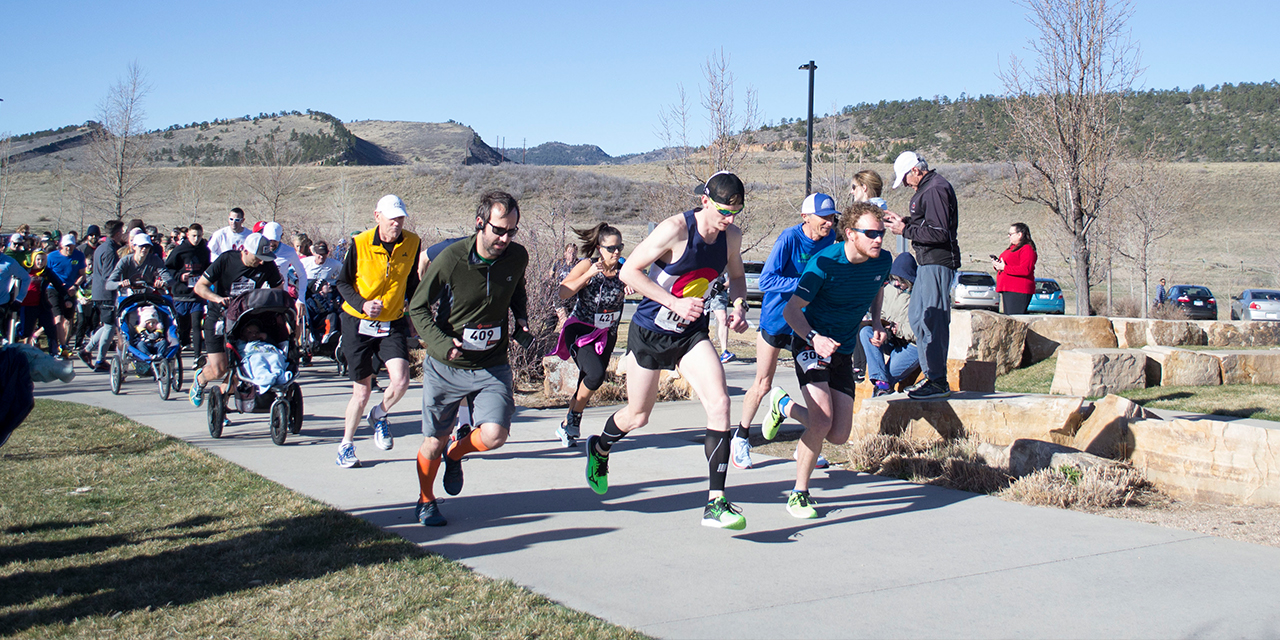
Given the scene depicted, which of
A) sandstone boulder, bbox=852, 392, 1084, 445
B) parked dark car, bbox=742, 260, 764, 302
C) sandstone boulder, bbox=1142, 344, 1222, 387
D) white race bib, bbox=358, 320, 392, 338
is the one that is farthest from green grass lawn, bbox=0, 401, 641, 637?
→ parked dark car, bbox=742, 260, 764, 302

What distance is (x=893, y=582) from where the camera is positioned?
4270 mm

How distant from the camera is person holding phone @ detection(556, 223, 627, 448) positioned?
297 inches

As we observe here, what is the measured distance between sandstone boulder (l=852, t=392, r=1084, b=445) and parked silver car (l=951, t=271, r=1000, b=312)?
23848mm

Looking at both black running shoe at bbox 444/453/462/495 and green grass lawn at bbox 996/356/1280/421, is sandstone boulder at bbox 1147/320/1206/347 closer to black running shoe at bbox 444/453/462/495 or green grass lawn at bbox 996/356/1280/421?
green grass lawn at bbox 996/356/1280/421

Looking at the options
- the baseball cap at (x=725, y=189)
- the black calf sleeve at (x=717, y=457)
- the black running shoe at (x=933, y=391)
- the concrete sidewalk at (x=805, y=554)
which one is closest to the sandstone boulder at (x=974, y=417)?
the black running shoe at (x=933, y=391)

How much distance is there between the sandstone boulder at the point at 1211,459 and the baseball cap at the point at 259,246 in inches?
285

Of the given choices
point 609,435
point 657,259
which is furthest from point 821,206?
point 609,435

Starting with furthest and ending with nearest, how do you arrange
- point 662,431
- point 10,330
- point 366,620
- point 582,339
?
point 10,330, point 662,431, point 582,339, point 366,620

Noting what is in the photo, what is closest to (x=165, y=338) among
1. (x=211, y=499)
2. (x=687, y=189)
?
(x=211, y=499)

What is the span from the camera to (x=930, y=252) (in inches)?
277

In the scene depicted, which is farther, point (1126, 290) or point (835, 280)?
point (1126, 290)

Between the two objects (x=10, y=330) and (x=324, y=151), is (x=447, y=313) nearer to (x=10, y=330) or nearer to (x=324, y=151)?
(x=10, y=330)

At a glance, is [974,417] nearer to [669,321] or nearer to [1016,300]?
[669,321]

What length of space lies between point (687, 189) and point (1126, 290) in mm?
27786
